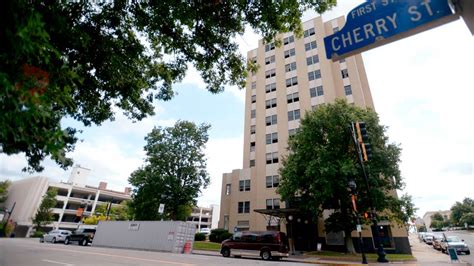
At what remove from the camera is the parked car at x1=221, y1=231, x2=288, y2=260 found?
17.8m

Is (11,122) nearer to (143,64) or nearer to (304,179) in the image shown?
(143,64)

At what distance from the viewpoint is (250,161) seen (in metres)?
36.7

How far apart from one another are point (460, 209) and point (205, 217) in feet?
258

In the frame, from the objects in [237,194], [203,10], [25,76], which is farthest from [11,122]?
[237,194]

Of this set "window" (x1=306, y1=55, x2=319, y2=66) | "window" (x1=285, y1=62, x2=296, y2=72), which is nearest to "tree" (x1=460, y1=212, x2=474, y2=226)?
"window" (x1=306, y1=55, x2=319, y2=66)

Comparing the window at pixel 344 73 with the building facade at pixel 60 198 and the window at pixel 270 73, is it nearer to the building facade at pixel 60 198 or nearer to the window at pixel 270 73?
the window at pixel 270 73

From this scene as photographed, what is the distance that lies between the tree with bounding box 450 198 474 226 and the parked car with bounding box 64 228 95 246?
9065 centimetres

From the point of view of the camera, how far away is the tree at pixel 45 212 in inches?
1796

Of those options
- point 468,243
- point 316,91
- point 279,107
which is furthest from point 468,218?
point 279,107

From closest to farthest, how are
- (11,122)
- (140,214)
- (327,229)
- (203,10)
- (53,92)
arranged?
(11,122) → (53,92) → (203,10) → (327,229) → (140,214)

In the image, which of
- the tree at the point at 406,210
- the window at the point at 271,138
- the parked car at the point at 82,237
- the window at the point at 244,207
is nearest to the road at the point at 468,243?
the tree at the point at 406,210

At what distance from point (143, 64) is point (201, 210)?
86255 mm

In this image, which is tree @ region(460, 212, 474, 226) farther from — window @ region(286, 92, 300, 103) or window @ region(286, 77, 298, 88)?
window @ region(286, 77, 298, 88)

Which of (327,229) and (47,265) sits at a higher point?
(327,229)
